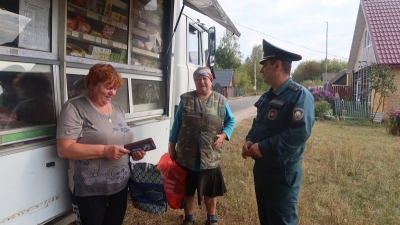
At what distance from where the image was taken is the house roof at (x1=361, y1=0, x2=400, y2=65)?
44.8ft

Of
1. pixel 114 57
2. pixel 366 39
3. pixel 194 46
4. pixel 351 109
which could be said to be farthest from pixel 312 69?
pixel 114 57

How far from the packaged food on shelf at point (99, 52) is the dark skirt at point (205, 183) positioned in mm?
1315

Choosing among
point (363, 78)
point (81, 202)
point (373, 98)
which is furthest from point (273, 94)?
point (363, 78)

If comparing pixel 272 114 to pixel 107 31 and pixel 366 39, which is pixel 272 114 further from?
pixel 366 39

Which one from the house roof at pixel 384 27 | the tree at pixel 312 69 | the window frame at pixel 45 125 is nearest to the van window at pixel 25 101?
the window frame at pixel 45 125

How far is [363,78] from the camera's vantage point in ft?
54.2

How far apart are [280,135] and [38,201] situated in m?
1.61

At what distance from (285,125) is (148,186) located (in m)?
1.12

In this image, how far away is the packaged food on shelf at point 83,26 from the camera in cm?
248

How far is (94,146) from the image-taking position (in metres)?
1.98

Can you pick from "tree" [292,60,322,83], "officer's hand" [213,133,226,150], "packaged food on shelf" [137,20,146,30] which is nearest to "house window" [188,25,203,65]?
"packaged food on shelf" [137,20,146,30]

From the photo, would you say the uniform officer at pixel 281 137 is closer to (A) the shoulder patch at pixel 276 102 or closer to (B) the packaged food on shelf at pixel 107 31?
(A) the shoulder patch at pixel 276 102

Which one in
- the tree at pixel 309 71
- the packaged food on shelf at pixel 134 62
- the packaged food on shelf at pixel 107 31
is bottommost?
the packaged food on shelf at pixel 134 62

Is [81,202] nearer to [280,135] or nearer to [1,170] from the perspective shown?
[1,170]
